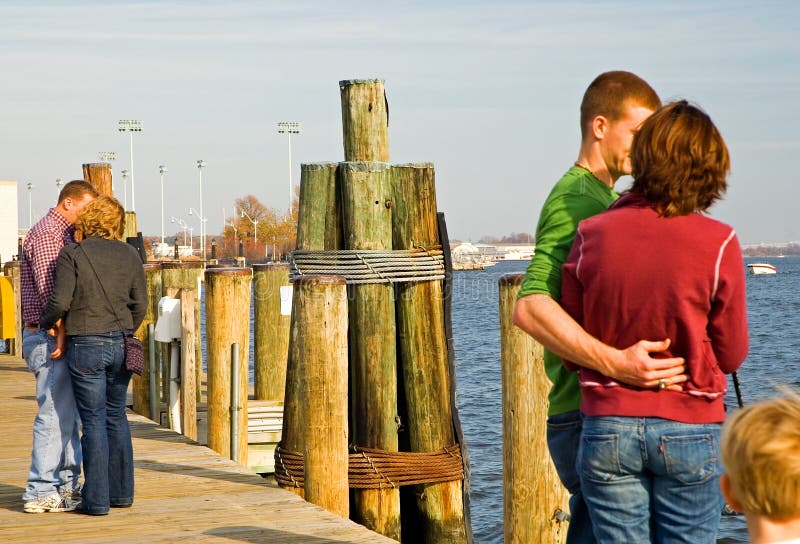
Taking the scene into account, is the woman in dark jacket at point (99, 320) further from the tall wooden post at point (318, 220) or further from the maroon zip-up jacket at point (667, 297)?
the maroon zip-up jacket at point (667, 297)

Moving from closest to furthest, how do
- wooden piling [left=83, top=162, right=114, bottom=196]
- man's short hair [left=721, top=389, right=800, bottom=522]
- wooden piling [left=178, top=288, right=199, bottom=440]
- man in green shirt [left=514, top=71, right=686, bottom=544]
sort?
man's short hair [left=721, top=389, right=800, bottom=522] → man in green shirt [left=514, top=71, right=686, bottom=544] → wooden piling [left=178, top=288, right=199, bottom=440] → wooden piling [left=83, top=162, right=114, bottom=196]

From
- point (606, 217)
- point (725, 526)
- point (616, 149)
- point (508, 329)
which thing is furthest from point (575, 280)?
point (725, 526)

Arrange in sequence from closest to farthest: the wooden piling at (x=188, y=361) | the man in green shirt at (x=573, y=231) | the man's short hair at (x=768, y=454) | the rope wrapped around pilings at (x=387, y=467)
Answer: the man's short hair at (x=768, y=454)
the man in green shirt at (x=573, y=231)
the rope wrapped around pilings at (x=387, y=467)
the wooden piling at (x=188, y=361)

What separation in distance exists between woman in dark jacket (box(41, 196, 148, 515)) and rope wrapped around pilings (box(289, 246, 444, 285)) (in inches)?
43.3

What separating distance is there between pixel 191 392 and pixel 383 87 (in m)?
3.10

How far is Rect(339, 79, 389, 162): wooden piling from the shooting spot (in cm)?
721

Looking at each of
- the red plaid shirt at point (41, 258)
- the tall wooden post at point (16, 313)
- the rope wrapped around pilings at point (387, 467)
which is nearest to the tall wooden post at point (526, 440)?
the rope wrapped around pilings at point (387, 467)

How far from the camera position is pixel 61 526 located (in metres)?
6.13

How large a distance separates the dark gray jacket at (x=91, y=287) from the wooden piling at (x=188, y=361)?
266 cm

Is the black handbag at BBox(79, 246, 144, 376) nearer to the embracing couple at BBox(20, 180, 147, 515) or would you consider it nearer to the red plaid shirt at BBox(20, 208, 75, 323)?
the embracing couple at BBox(20, 180, 147, 515)

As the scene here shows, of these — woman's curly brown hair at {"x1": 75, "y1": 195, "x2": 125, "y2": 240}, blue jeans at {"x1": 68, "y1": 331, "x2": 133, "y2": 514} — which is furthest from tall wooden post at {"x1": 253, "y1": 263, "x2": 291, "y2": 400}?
woman's curly brown hair at {"x1": 75, "y1": 195, "x2": 125, "y2": 240}

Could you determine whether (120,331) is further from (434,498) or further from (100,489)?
(434,498)

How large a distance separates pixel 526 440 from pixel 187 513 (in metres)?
2.22

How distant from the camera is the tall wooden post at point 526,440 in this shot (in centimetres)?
499
